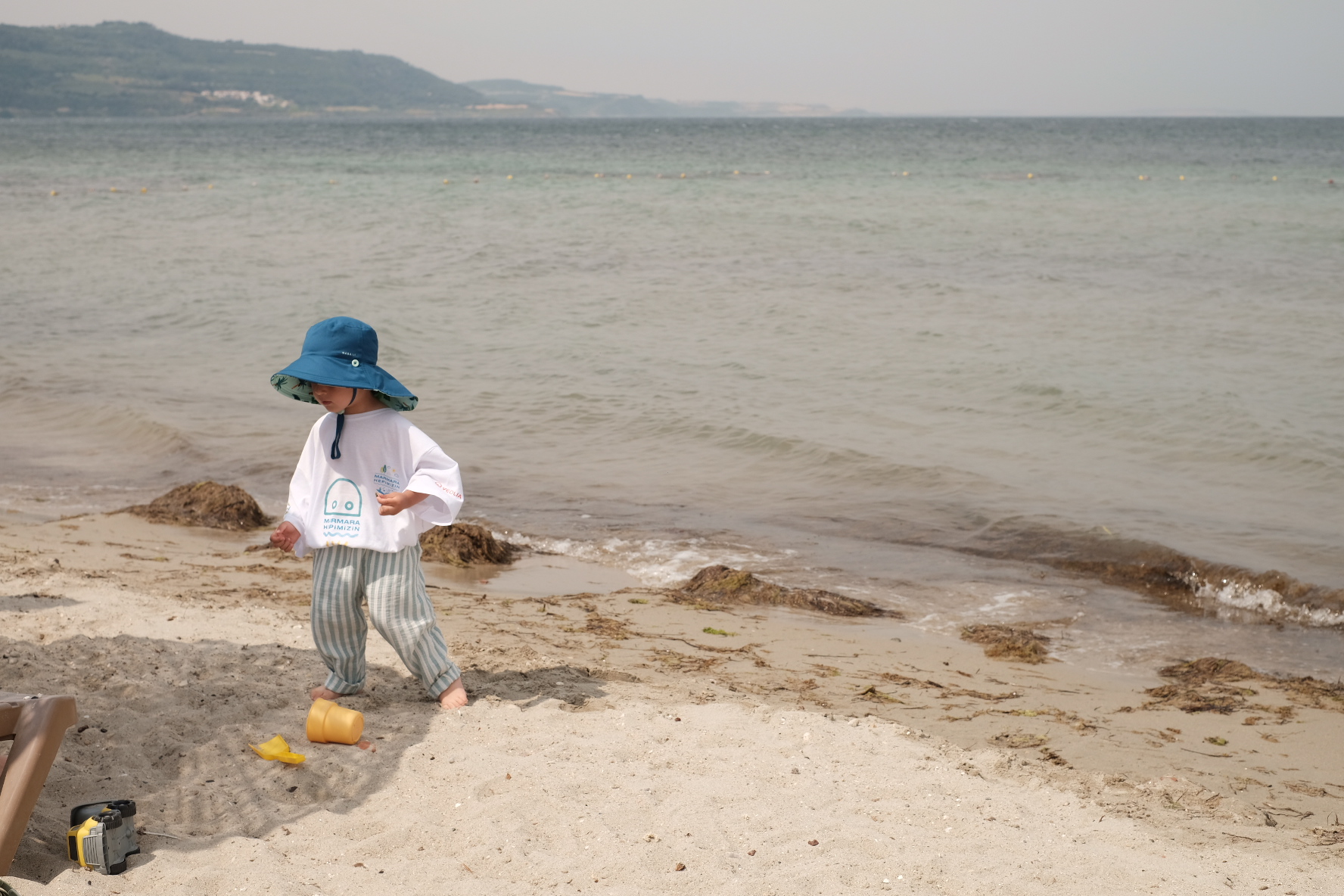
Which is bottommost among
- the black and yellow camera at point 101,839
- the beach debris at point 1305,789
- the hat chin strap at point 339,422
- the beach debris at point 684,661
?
the beach debris at point 684,661

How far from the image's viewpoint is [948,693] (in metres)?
5.08

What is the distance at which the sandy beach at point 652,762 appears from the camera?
3.15 m

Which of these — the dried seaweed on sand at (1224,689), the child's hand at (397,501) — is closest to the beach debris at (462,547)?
the child's hand at (397,501)

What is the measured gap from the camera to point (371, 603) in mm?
4059

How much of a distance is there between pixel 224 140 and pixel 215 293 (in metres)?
66.5

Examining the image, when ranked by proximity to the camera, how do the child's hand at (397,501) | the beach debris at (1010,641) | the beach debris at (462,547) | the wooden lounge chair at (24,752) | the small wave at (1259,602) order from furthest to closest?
the beach debris at (462,547) < the small wave at (1259,602) < the beach debris at (1010,641) < the child's hand at (397,501) < the wooden lounge chair at (24,752)

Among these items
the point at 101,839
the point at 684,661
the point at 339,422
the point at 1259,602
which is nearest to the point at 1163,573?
the point at 1259,602

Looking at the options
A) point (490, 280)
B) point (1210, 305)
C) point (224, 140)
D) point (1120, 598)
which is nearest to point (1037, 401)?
point (1120, 598)

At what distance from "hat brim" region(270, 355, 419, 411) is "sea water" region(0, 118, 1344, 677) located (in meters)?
3.39

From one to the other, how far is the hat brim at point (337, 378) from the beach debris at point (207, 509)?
159 inches

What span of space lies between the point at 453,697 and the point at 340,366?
1.32m

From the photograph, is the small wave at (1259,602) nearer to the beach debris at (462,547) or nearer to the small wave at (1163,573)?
the small wave at (1163,573)

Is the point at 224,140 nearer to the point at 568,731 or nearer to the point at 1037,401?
the point at 1037,401

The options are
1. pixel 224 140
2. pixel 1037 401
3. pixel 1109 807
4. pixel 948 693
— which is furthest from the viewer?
pixel 224 140
